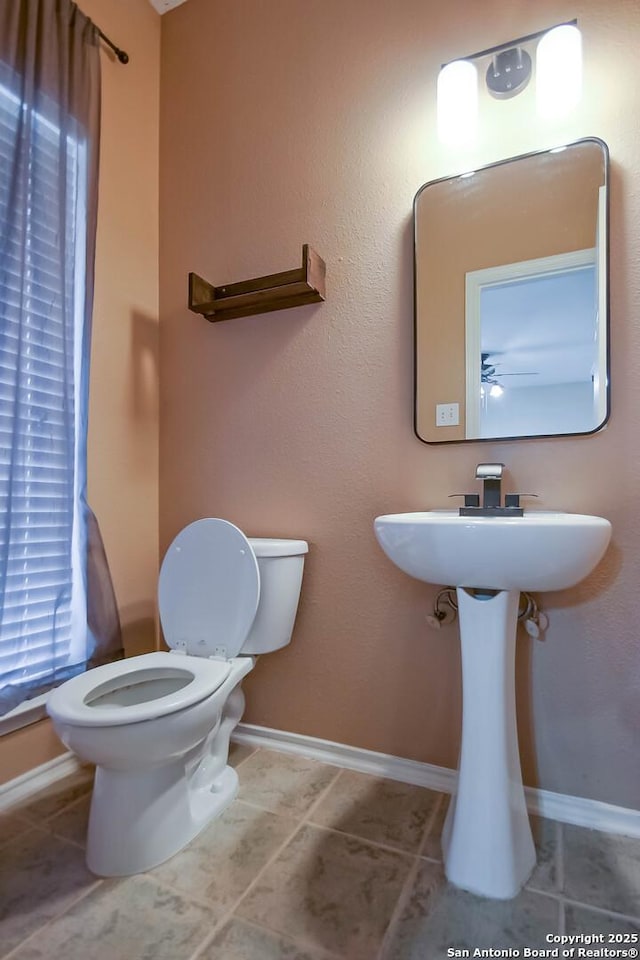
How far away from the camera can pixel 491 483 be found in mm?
1309

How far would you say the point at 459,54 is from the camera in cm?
149

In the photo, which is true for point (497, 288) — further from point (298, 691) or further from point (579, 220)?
point (298, 691)

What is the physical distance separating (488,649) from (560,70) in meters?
1.47

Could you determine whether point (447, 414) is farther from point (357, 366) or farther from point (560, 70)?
point (560, 70)

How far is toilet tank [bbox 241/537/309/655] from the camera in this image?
1.50m

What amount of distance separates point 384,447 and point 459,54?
117 cm

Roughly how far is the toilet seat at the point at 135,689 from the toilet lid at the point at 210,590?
7 cm

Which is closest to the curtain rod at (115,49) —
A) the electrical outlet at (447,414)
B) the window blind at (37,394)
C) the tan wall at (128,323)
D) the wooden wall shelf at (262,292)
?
the tan wall at (128,323)

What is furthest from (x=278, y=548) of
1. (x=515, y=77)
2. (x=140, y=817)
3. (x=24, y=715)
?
(x=515, y=77)

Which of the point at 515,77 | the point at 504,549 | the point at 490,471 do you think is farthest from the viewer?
the point at 515,77

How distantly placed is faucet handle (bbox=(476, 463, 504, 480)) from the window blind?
1179 mm

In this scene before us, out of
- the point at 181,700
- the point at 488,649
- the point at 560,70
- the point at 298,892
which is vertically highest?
the point at 560,70

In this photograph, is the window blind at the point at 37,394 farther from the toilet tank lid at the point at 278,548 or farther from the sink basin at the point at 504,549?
the sink basin at the point at 504,549

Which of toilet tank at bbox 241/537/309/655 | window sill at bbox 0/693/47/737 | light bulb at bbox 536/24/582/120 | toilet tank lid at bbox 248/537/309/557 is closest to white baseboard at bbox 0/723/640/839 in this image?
window sill at bbox 0/693/47/737
